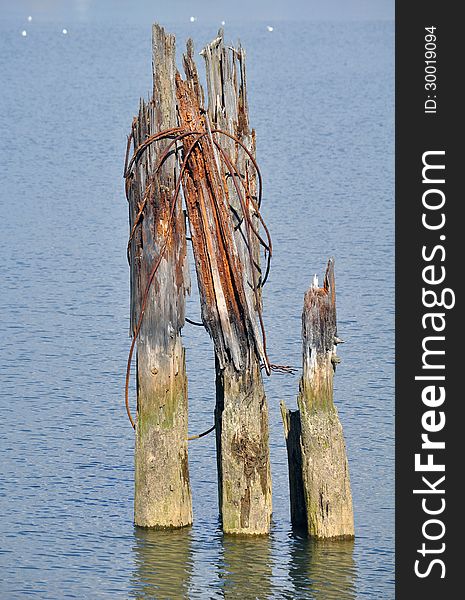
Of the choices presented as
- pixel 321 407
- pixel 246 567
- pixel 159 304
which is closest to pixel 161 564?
pixel 246 567

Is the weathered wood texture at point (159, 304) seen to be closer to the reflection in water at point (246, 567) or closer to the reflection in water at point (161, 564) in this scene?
the reflection in water at point (161, 564)

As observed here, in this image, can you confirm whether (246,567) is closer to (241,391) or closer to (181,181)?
(241,391)

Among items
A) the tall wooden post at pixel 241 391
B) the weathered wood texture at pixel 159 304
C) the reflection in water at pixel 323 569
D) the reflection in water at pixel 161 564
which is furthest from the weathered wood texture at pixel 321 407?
the reflection in water at pixel 161 564

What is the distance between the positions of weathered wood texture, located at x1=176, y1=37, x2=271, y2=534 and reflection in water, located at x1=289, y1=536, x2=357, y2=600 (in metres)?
0.63

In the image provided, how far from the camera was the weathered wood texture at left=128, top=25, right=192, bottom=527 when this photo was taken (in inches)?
519

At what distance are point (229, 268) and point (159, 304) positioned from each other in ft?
2.45

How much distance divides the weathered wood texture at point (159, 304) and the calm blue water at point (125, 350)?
2.41 ft

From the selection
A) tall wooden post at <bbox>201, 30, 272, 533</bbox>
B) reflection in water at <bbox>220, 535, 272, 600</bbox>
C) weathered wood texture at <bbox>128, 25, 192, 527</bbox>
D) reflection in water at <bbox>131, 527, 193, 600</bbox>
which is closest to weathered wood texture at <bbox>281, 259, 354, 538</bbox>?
tall wooden post at <bbox>201, 30, 272, 533</bbox>

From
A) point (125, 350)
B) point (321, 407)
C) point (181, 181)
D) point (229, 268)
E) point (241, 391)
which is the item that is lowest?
point (321, 407)

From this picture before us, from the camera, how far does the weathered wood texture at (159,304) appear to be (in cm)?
1318

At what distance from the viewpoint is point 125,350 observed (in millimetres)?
21719

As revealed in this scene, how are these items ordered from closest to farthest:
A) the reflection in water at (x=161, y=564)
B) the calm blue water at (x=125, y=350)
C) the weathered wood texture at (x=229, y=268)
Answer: the reflection in water at (x=161, y=564) → the weathered wood texture at (x=229, y=268) → the calm blue water at (x=125, y=350)

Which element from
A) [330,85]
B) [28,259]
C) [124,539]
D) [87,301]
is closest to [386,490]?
[124,539]

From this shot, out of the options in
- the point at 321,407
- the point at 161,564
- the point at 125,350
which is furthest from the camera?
the point at 125,350
